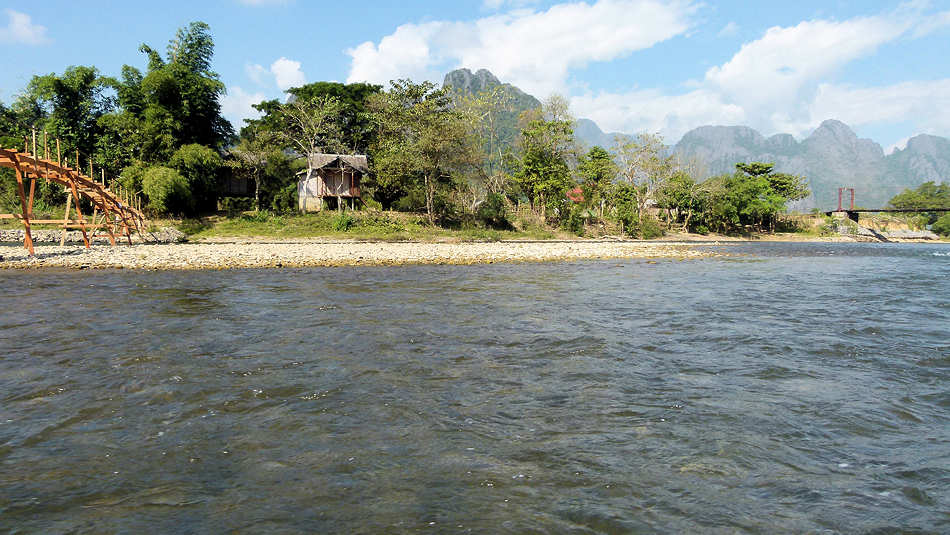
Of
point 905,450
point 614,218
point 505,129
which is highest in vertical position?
point 505,129

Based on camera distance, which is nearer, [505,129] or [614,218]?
[614,218]

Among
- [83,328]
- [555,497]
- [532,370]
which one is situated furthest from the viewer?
[83,328]

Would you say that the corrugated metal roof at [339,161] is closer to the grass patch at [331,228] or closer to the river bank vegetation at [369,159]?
the river bank vegetation at [369,159]

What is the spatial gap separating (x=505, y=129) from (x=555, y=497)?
454 feet

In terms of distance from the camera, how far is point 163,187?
120 feet

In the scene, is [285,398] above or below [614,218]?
below

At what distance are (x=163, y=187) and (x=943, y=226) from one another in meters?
103

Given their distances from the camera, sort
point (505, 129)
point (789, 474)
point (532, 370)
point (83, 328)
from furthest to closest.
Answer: point (505, 129), point (83, 328), point (532, 370), point (789, 474)

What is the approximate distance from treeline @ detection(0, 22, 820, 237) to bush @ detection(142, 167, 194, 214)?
0.10 meters

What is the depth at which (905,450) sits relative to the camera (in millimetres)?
4828

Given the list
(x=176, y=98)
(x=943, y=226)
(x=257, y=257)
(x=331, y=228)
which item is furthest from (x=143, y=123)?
(x=943, y=226)

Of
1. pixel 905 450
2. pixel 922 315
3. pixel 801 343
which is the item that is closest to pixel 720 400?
pixel 905 450

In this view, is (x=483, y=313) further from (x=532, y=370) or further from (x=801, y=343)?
(x=801, y=343)

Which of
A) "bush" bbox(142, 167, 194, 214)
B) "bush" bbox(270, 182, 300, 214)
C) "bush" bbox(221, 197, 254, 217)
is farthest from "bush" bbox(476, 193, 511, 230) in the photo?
"bush" bbox(142, 167, 194, 214)
